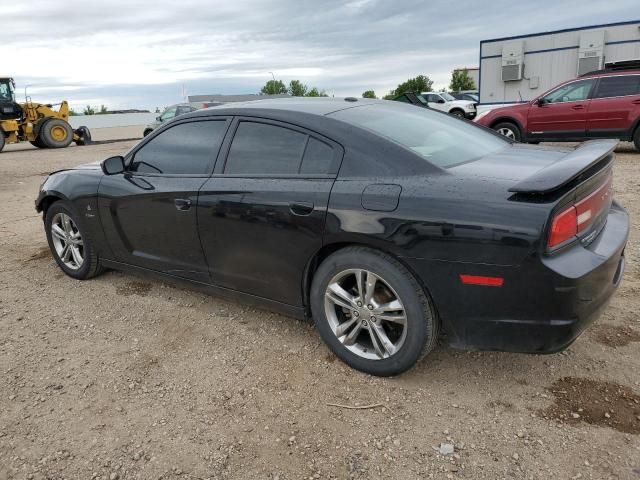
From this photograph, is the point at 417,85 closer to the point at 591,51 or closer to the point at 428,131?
the point at 591,51

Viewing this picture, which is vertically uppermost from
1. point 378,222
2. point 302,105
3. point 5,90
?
point 5,90

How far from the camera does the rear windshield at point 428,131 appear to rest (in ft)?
9.32

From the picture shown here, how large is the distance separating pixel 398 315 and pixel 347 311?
0.35 m

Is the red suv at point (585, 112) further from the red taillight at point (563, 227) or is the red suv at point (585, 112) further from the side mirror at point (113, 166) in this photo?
the side mirror at point (113, 166)

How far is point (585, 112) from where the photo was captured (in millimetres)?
10797

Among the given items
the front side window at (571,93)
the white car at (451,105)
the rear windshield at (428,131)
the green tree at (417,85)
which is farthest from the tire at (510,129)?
the green tree at (417,85)

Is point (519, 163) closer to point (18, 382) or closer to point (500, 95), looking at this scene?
point (18, 382)

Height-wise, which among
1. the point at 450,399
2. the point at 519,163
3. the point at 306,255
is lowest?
the point at 450,399

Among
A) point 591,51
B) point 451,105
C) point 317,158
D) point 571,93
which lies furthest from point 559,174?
point 451,105

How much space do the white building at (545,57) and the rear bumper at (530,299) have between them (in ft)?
45.9

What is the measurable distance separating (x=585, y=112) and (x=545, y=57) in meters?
5.21

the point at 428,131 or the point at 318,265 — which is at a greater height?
the point at 428,131

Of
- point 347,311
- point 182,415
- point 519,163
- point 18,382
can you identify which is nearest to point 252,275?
point 347,311

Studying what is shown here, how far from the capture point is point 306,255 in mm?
2879
